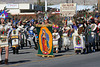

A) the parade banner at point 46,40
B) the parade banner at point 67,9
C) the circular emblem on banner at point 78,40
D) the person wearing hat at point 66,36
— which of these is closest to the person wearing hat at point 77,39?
the circular emblem on banner at point 78,40

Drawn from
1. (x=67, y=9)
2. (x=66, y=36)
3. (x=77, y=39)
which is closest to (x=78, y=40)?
(x=77, y=39)

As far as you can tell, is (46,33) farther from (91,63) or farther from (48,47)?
(91,63)

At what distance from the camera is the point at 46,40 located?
20.0 meters

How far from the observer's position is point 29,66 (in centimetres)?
1602

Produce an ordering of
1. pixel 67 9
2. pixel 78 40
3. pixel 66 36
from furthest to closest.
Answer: pixel 67 9
pixel 66 36
pixel 78 40

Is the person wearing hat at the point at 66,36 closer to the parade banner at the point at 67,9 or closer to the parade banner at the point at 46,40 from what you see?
the parade banner at the point at 46,40

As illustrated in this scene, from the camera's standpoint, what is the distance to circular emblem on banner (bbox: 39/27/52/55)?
782 inches

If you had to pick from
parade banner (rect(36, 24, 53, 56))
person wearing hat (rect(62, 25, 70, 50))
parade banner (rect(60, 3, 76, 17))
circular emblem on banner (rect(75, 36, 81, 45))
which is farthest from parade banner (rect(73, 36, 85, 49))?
parade banner (rect(60, 3, 76, 17))

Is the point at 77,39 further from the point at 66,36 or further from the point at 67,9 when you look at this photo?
the point at 67,9

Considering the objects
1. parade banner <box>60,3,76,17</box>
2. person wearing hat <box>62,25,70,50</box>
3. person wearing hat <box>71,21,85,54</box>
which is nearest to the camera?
person wearing hat <box>71,21,85,54</box>

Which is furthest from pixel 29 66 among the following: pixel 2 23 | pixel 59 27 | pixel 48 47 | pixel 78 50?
pixel 59 27

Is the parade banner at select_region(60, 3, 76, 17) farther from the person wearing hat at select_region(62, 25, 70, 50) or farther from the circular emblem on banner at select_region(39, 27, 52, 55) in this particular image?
the circular emblem on banner at select_region(39, 27, 52, 55)

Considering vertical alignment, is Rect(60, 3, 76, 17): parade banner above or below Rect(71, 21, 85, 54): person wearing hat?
above

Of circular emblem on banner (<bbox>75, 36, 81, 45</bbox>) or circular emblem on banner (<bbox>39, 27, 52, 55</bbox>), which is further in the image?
circular emblem on banner (<bbox>75, 36, 81, 45</bbox>)
